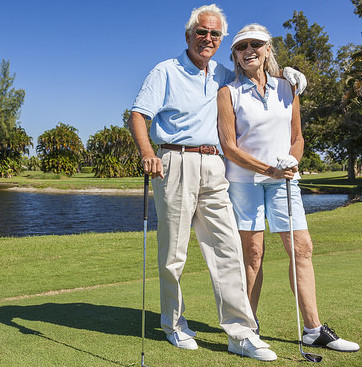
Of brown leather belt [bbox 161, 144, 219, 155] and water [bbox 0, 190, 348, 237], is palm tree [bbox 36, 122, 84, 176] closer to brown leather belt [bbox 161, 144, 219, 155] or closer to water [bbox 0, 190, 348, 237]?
water [bbox 0, 190, 348, 237]

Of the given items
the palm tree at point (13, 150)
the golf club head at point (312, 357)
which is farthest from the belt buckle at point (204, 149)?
the palm tree at point (13, 150)

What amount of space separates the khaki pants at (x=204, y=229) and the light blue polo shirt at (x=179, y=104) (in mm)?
129

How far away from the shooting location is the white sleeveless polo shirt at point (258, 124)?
3553 millimetres

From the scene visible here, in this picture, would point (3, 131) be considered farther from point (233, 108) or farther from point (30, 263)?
point (233, 108)

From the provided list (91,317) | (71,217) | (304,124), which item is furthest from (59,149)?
(91,317)

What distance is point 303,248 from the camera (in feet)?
11.6

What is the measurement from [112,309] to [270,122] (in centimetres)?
215

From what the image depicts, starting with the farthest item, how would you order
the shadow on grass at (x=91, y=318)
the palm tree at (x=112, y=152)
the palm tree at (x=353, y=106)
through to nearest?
the palm tree at (x=112, y=152) → the palm tree at (x=353, y=106) → the shadow on grass at (x=91, y=318)

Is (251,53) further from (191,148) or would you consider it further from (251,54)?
(191,148)

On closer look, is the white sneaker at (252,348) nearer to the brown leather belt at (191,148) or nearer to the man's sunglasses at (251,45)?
the brown leather belt at (191,148)

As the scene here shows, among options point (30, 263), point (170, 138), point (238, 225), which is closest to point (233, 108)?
point (170, 138)

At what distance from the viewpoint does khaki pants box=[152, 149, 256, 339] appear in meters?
3.43

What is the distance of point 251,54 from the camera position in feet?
11.7

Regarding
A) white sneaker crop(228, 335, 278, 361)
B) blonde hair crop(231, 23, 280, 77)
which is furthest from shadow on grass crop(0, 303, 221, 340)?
blonde hair crop(231, 23, 280, 77)
